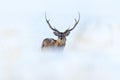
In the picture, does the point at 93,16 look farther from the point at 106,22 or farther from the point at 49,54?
the point at 49,54

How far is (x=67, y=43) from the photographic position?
231 cm

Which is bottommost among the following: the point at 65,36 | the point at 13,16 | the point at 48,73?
the point at 48,73

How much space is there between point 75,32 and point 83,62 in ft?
0.83

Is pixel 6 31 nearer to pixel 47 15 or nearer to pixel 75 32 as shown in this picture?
pixel 47 15

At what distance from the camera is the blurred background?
7.54ft

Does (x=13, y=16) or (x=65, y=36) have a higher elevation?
(x=13, y=16)

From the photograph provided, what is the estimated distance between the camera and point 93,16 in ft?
7.76

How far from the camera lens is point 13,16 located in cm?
231

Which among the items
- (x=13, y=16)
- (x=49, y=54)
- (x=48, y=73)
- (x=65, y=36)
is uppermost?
(x=13, y=16)

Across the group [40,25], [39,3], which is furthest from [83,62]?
[39,3]

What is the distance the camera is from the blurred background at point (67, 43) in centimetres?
230

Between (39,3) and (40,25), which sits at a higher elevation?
(39,3)

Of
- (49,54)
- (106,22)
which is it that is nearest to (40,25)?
(49,54)

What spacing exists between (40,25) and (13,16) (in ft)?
0.76
